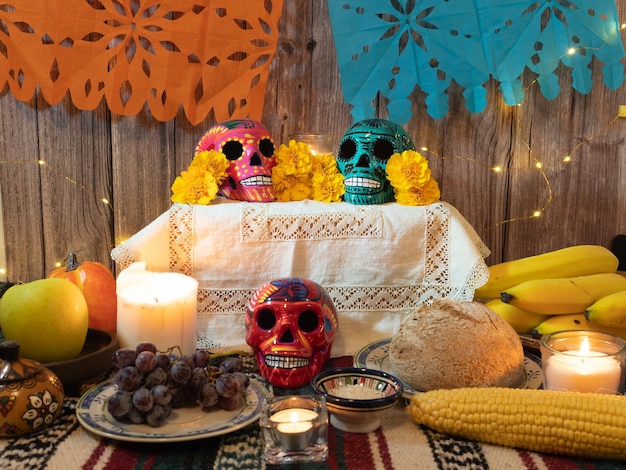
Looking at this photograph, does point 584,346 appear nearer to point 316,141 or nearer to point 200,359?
point 200,359

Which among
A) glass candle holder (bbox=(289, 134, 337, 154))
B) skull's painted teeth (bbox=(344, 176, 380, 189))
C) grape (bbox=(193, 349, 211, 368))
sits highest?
glass candle holder (bbox=(289, 134, 337, 154))

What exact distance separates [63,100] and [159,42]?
28 centimetres

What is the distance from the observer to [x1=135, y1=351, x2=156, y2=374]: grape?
37.6 inches

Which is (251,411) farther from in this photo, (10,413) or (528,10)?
(528,10)

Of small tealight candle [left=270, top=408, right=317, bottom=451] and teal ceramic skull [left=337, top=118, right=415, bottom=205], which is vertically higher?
teal ceramic skull [left=337, top=118, right=415, bottom=205]

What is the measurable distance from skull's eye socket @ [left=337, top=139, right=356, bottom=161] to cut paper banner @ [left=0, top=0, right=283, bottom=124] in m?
0.28

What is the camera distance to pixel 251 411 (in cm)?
99

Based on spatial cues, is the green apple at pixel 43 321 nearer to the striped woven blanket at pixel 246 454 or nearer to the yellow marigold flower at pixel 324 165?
the striped woven blanket at pixel 246 454

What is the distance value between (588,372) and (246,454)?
542mm

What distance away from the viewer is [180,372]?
38.1 inches

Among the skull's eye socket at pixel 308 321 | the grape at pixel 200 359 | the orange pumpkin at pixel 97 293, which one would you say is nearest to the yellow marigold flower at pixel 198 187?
the orange pumpkin at pixel 97 293

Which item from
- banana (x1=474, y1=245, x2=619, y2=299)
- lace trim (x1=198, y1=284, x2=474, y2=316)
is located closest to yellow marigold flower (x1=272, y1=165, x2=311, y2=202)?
lace trim (x1=198, y1=284, x2=474, y2=316)

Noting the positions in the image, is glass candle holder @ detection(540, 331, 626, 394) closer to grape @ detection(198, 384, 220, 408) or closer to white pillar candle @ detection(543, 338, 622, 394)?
white pillar candle @ detection(543, 338, 622, 394)

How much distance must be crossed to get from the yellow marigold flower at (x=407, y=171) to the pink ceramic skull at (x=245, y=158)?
267mm
